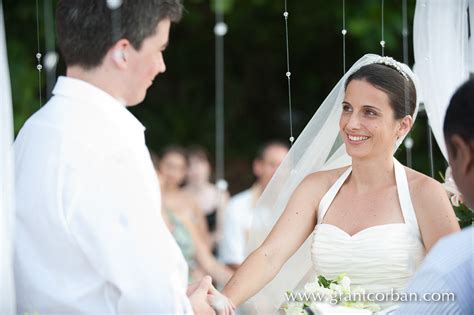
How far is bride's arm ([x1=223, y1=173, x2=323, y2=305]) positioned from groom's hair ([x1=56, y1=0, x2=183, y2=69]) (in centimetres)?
136

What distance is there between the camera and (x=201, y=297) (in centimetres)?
330

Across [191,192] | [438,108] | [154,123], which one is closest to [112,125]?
[438,108]

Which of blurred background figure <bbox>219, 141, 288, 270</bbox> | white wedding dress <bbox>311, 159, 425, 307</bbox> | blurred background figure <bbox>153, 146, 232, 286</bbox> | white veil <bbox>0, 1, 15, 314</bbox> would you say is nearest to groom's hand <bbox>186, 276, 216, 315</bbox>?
white veil <bbox>0, 1, 15, 314</bbox>

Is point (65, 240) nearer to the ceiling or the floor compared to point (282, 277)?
nearer to the ceiling

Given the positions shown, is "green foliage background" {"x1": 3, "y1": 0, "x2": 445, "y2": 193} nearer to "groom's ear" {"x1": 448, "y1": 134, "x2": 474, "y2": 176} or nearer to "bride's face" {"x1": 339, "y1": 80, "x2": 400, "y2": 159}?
"bride's face" {"x1": 339, "y1": 80, "x2": 400, "y2": 159}

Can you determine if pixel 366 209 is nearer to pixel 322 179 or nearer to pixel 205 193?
pixel 322 179

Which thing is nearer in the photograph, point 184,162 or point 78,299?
point 78,299

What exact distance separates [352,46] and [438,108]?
628 centimetres

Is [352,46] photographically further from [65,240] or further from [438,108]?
[65,240]

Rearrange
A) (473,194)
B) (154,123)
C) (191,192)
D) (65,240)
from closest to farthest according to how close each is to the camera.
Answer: (473,194) → (65,240) → (191,192) → (154,123)

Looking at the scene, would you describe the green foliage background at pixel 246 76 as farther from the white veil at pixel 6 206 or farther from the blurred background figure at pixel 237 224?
the white veil at pixel 6 206

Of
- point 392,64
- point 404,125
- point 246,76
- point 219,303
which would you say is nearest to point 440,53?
point 392,64

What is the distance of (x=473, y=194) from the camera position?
2.48m

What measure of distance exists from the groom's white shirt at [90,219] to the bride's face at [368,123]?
1.29 meters
